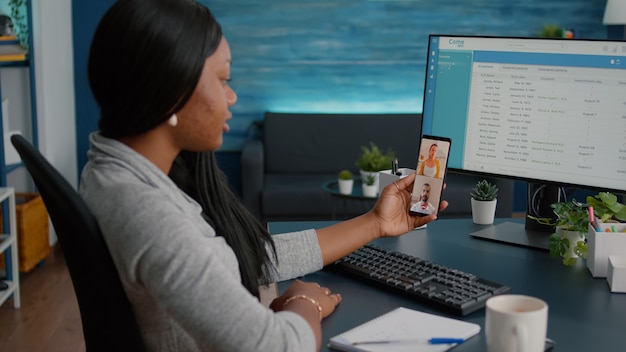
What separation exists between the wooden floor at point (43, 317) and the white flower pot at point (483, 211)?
1.79m

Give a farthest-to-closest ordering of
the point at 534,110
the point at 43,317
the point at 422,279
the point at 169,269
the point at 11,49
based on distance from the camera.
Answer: the point at 11,49, the point at 43,317, the point at 534,110, the point at 422,279, the point at 169,269

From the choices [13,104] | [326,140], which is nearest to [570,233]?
[13,104]

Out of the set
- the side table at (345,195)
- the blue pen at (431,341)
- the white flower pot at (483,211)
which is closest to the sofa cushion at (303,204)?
the side table at (345,195)

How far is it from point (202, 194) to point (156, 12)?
425mm

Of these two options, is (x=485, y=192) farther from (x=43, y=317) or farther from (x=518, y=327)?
(x=43, y=317)

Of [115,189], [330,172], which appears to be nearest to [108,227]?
[115,189]

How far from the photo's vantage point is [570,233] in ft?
5.48

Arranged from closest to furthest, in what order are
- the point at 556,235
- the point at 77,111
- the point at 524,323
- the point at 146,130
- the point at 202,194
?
the point at 524,323, the point at 146,130, the point at 202,194, the point at 556,235, the point at 77,111

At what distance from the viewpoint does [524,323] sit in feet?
3.55

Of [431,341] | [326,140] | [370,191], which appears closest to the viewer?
[431,341]

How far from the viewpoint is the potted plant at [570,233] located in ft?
5.36

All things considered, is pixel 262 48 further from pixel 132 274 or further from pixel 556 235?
pixel 132 274

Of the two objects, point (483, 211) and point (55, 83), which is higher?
point (55, 83)

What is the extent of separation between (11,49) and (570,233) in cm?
302
